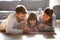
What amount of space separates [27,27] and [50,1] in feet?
7.85

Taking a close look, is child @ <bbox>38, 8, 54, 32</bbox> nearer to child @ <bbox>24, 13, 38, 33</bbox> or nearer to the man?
child @ <bbox>24, 13, 38, 33</bbox>

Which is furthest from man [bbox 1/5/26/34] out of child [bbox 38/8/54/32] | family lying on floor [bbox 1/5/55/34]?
child [bbox 38/8/54/32]

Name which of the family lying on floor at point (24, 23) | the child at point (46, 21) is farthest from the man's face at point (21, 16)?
the child at point (46, 21)

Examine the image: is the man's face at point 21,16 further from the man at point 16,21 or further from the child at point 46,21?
the child at point 46,21

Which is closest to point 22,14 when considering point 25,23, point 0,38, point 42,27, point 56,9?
point 25,23

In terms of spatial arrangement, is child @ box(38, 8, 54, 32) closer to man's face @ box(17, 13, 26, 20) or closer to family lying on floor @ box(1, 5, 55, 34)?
family lying on floor @ box(1, 5, 55, 34)

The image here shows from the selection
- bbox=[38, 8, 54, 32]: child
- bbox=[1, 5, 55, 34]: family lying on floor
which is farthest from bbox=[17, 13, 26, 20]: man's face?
bbox=[38, 8, 54, 32]: child

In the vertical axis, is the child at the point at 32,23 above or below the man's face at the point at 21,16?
below

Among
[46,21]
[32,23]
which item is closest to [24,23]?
[32,23]

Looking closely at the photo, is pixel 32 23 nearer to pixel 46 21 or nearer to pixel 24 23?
pixel 24 23

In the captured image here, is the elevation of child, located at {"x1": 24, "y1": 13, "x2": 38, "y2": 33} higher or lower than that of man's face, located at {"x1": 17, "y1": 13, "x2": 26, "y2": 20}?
lower

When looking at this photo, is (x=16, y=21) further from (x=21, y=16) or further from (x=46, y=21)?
(x=46, y=21)

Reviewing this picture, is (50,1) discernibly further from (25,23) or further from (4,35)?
(4,35)

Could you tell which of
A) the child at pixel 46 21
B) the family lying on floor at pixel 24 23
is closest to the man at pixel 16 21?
the family lying on floor at pixel 24 23
